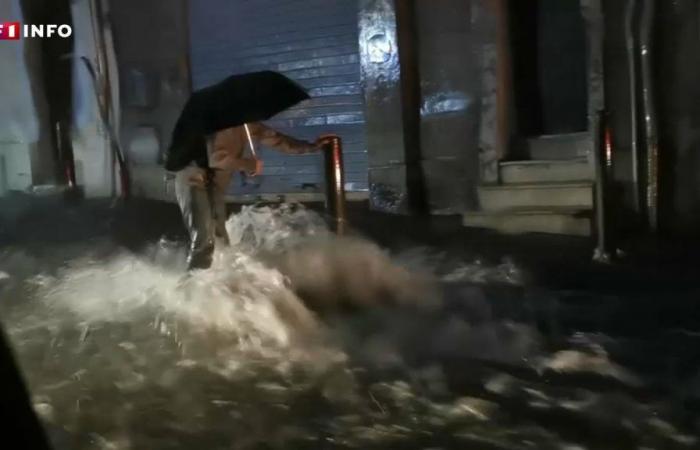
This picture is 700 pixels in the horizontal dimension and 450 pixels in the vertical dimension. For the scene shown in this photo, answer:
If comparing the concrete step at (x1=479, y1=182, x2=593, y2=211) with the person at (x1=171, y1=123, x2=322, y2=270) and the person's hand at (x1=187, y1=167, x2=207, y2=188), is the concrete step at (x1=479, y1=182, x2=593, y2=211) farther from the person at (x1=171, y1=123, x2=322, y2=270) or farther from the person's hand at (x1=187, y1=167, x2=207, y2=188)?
the person's hand at (x1=187, y1=167, x2=207, y2=188)

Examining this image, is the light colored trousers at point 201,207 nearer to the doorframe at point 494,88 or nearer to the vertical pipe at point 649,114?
the doorframe at point 494,88

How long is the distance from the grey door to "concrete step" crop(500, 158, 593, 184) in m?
2.38

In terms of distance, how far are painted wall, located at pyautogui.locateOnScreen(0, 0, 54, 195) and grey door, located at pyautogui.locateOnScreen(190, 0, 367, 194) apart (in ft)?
12.7

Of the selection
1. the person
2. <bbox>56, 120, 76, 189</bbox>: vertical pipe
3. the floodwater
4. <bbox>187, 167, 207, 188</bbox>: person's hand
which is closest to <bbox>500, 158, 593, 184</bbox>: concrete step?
the floodwater

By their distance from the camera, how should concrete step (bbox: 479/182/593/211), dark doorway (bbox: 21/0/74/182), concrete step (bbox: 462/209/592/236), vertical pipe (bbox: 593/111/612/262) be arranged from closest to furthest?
1. vertical pipe (bbox: 593/111/612/262)
2. concrete step (bbox: 462/209/592/236)
3. concrete step (bbox: 479/182/593/211)
4. dark doorway (bbox: 21/0/74/182)

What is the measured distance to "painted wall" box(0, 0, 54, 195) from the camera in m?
16.1

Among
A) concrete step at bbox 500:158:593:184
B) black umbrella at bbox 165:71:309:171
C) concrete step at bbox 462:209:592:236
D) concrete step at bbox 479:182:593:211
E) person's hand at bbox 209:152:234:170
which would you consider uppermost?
black umbrella at bbox 165:71:309:171

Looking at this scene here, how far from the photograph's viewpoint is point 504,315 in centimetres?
652

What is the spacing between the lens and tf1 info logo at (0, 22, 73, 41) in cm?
1590

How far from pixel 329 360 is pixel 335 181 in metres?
2.30

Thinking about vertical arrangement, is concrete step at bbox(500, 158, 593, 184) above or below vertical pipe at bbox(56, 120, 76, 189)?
below

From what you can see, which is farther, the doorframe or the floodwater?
the doorframe

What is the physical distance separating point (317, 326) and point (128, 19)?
10.3 metres

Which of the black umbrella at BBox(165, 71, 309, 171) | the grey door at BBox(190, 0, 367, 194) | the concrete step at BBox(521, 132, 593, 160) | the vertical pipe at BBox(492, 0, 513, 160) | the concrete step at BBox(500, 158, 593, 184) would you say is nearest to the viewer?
the black umbrella at BBox(165, 71, 309, 171)
